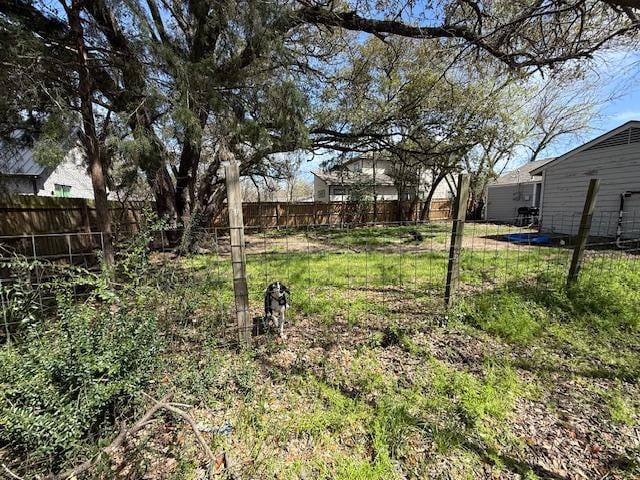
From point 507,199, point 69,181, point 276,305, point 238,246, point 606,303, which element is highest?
point 69,181

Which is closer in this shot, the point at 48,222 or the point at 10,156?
the point at 10,156

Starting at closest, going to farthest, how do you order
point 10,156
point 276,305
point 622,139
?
point 276,305 < point 10,156 < point 622,139

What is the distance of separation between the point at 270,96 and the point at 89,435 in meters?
3.86

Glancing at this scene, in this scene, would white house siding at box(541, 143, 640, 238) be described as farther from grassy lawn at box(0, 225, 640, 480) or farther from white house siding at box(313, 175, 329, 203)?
white house siding at box(313, 175, 329, 203)

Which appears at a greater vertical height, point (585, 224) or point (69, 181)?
point (69, 181)

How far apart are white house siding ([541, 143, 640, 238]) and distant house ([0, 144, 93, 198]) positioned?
12633 mm

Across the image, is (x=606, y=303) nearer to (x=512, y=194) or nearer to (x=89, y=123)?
(x=89, y=123)

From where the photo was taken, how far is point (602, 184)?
30.4 feet

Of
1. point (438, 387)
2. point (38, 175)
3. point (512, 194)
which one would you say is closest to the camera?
point (438, 387)

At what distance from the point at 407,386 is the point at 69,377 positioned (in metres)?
2.03

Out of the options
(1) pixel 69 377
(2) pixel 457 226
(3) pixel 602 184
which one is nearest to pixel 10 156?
(1) pixel 69 377

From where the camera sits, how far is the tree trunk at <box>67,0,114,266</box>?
9.79ft

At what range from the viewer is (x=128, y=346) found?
5.52ft

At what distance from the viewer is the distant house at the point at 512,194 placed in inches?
616
